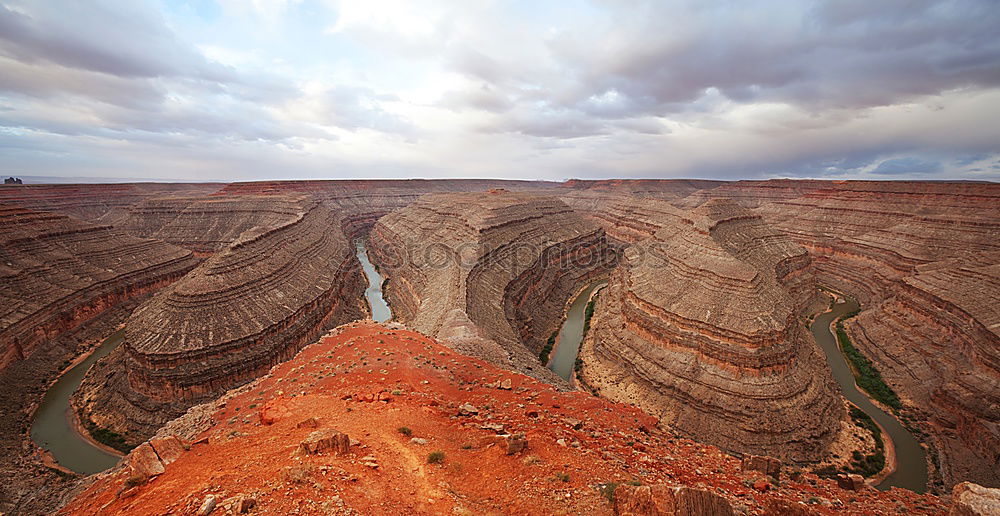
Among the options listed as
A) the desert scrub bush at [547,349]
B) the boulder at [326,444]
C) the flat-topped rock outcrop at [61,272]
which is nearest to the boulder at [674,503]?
the boulder at [326,444]

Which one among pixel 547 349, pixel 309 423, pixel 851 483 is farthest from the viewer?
pixel 547 349

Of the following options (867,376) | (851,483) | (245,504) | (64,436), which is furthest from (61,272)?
(867,376)

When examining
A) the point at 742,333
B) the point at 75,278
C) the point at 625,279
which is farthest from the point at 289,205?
the point at 742,333

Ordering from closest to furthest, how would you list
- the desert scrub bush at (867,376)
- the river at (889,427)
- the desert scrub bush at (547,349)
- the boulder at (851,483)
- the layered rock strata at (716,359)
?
the boulder at (851,483)
the river at (889,427)
the layered rock strata at (716,359)
the desert scrub bush at (867,376)
the desert scrub bush at (547,349)

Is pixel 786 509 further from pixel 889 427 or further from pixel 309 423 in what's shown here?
pixel 889 427

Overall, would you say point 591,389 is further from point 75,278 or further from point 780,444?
point 75,278

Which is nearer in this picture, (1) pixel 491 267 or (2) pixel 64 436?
(2) pixel 64 436

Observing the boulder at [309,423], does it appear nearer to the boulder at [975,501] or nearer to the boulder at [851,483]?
the boulder at [975,501]
